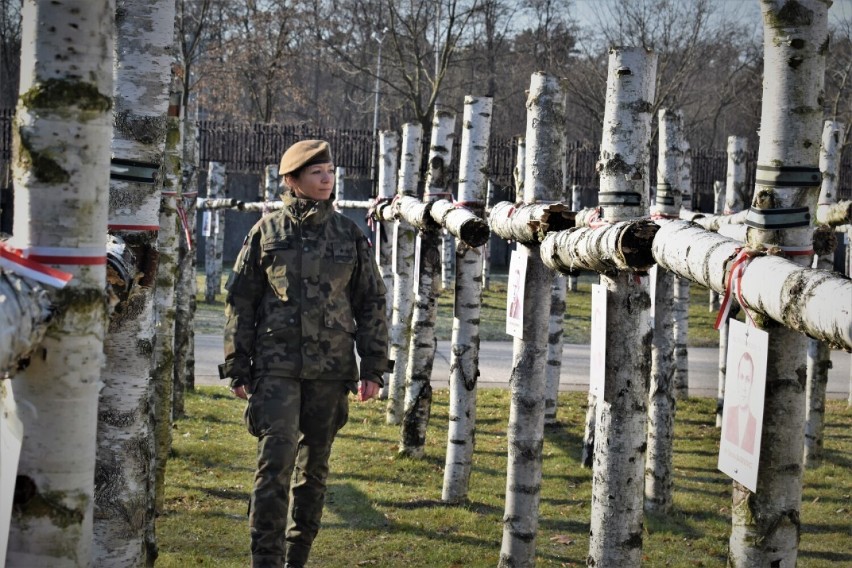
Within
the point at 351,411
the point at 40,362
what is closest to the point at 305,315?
the point at 40,362

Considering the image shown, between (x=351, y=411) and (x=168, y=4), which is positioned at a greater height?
(x=168, y=4)

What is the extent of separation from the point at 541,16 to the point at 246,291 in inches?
1003

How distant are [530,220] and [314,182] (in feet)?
3.44

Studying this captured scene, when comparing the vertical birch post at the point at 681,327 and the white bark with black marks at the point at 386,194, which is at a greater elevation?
the white bark with black marks at the point at 386,194

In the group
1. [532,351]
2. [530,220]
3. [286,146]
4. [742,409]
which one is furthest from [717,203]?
[742,409]

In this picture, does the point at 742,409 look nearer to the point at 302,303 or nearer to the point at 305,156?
the point at 302,303

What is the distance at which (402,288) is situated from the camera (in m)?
10.1

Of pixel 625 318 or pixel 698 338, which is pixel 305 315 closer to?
pixel 625 318

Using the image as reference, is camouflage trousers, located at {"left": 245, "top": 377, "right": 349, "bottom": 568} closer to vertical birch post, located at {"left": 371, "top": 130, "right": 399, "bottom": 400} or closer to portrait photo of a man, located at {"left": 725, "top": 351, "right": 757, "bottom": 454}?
portrait photo of a man, located at {"left": 725, "top": 351, "right": 757, "bottom": 454}

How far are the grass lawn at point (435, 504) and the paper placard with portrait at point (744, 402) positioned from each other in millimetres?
3155

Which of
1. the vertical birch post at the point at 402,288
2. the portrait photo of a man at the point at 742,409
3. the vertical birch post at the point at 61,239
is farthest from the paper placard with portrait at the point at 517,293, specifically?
the vertical birch post at the point at 402,288

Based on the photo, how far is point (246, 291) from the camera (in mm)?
5348

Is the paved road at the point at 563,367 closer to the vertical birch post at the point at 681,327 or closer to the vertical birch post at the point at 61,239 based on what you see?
the vertical birch post at the point at 681,327

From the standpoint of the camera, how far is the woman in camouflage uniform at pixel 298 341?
519 centimetres
